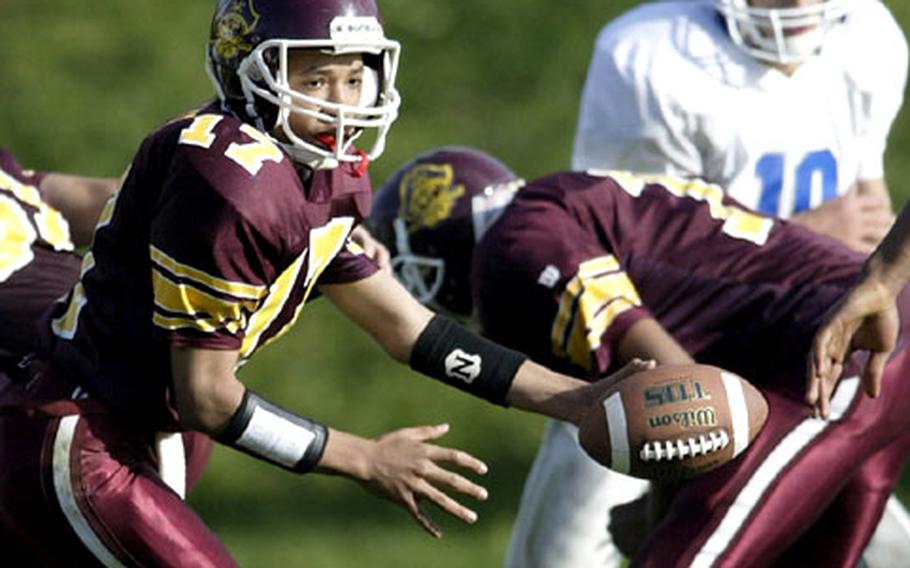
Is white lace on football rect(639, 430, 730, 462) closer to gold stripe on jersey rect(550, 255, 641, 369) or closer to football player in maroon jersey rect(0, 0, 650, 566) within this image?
football player in maroon jersey rect(0, 0, 650, 566)

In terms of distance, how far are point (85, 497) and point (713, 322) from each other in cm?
135

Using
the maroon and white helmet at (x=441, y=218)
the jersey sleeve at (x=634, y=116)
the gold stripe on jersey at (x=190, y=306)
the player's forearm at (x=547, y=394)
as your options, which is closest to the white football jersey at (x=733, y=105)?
the jersey sleeve at (x=634, y=116)

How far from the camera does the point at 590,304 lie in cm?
446

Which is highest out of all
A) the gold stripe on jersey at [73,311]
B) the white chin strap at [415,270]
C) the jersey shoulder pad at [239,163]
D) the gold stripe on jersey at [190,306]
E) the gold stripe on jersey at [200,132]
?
the gold stripe on jersey at [200,132]

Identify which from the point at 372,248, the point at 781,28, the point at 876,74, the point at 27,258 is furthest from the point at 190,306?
the point at 876,74

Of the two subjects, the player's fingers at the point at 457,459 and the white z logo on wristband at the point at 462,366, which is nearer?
the player's fingers at the point at 457,459

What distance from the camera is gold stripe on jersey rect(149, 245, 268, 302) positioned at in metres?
3.72

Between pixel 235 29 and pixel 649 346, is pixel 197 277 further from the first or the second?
pixel 649 346

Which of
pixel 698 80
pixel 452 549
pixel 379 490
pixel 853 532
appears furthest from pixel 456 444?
pixel 379 490

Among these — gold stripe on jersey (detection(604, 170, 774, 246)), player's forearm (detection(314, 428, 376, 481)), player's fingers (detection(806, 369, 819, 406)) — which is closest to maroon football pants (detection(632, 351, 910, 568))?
player's fingers (detection(806, 369, 819, 406))

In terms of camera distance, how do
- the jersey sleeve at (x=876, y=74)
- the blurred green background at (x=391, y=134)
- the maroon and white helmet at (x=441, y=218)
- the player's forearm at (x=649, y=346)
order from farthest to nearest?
the blurred green background at (x=391, y=134)
the jersey sleeve at (x=876, y=74)
the maroon and white helmet at (x=441, y=218)
the player's forearm at (x=649, y=346)

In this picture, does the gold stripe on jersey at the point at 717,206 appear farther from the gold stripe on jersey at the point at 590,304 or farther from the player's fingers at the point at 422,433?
the player's fingers at the point at 422,433

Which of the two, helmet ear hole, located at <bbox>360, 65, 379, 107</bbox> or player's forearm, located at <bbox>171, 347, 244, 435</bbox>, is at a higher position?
helmet ear hole, located at <bbox>360, 65, 379, 107</bbox>

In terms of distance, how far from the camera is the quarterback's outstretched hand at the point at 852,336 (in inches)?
164
